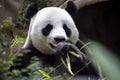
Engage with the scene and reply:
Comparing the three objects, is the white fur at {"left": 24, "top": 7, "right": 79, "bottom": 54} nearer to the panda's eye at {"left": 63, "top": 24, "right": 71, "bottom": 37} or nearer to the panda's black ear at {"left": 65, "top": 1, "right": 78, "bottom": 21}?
the panda's eye at {"left": 63, "top": 24, "right": 71, "bottom": 37}

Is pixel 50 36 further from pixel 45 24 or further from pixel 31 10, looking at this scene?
pixel 31 10

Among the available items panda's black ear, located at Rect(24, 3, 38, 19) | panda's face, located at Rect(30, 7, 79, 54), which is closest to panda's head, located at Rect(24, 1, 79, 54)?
panda's face, located at Rect(30, 7, 79, 54)

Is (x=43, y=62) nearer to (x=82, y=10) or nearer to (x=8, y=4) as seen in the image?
(x=8, y=4)

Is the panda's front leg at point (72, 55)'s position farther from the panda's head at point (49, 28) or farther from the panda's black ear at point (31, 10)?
the panda's black ear at point (31, 10)

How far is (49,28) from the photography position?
389 centimetres

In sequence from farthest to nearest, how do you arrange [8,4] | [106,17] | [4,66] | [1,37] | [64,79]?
[106,17]
[8,4]
[64,79]
[1,37]
[4,66]

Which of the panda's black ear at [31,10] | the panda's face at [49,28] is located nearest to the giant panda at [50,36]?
the panda's face at [49,28]

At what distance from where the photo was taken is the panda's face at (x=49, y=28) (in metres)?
3.86

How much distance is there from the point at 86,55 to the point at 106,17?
1835 millimetres

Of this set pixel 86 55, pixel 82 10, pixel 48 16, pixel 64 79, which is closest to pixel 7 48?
pixel 64 79

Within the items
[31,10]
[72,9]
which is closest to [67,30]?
[72,9]

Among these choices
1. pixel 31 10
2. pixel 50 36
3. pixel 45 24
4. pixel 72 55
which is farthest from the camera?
pixel 31 10

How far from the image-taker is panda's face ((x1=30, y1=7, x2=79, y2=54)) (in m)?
3.86

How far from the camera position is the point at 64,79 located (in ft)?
11.1
